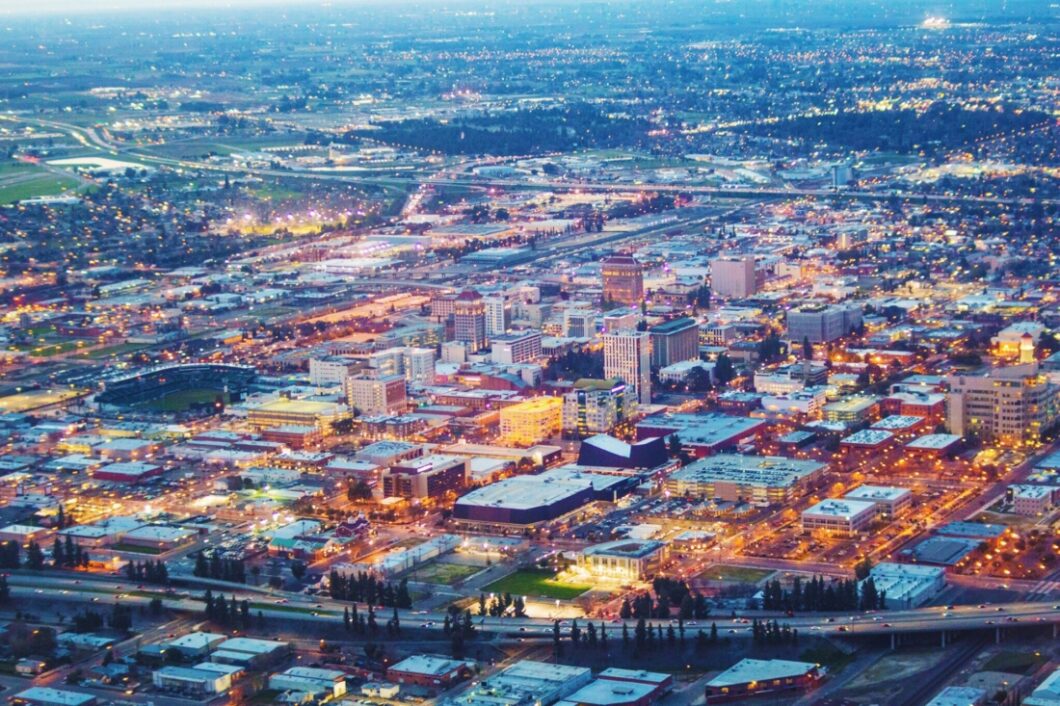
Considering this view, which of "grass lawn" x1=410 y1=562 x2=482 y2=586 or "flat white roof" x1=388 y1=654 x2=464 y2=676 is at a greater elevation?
"flat white roof" x1=388 y1=654 x2=464 y2=676

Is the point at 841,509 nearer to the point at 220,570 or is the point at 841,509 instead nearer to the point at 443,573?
the point at 443,573

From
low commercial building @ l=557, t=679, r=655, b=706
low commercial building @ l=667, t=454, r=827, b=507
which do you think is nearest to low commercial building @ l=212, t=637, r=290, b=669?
low commercial building @ l=557, t=679, r=655, b=706

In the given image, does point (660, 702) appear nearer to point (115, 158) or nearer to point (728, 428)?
point (728, 428)

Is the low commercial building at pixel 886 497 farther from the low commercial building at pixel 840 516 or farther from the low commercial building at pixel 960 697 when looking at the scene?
the low commercial building at pixel 960 697

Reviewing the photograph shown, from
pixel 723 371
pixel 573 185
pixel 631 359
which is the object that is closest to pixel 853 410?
pixel 723 371

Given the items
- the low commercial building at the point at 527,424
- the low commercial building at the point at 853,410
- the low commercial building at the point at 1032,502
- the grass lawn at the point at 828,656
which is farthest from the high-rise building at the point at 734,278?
the grass lawn at the point at 828,656

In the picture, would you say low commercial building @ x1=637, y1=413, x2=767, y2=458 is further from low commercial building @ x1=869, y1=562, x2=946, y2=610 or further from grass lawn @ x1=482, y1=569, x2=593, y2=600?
low commercial building @ x1=869, y1=562, x2=946, y2=610
